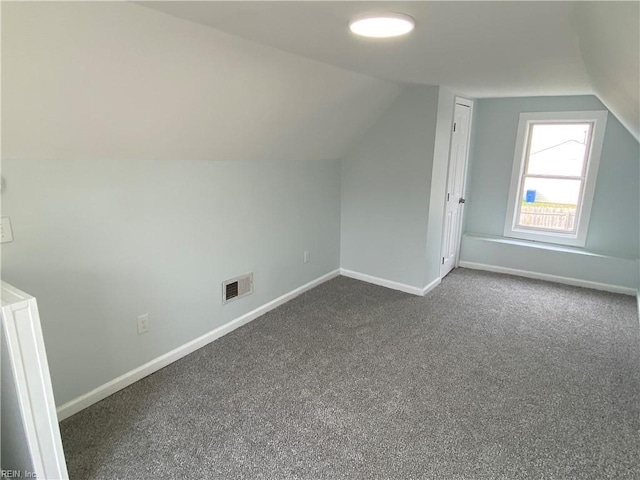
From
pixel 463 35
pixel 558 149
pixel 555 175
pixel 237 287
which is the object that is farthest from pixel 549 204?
pixel 237 287

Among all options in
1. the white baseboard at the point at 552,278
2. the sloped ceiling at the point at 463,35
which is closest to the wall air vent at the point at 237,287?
the sloped ceiling at the point at 463,35

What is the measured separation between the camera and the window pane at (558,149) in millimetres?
4125

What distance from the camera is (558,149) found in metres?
4.25

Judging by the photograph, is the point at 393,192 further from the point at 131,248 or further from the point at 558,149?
the point at 131,248

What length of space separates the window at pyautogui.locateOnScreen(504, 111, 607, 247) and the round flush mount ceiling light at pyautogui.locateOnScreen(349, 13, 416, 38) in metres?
3.29

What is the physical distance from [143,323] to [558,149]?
14.8 feet

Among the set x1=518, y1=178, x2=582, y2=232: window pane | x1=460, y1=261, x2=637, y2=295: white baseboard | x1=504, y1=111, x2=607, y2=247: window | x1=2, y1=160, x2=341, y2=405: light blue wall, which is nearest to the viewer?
x1=2, y1=160, x2=341, y2=405: light blue wall

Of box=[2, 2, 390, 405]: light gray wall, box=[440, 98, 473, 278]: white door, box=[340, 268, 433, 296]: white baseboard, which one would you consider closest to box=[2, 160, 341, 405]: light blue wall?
box=[2, 2, 390, 405]: light gray wall

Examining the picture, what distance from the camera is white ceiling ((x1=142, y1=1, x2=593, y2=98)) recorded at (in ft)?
4.66

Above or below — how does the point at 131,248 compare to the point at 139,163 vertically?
below

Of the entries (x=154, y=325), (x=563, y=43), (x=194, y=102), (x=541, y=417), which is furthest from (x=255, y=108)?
(x=541, y=417)

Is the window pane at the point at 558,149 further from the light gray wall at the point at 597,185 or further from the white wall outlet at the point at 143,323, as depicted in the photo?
the white wall outlet at the point at 143,323

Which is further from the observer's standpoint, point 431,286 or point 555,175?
point 555,175

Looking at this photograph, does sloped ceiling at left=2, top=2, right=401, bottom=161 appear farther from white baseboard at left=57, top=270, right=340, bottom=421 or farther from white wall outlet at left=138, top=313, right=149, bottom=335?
white baseboard at left=57, top=270, right=340, bottom=421
